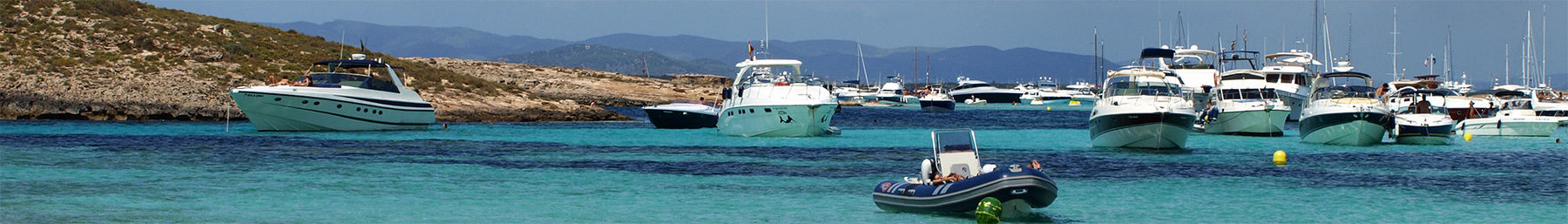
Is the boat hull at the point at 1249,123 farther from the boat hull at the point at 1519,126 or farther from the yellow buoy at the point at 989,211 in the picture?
the yellow buoy at the point at 989,211

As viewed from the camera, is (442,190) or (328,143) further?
(328,143)

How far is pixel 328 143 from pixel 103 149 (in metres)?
6.76

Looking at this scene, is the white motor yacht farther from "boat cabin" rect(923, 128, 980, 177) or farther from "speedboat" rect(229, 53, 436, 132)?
"boat cabin" rect(923, 128, 980, 177)

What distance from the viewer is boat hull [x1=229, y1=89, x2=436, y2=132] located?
49.2 metres

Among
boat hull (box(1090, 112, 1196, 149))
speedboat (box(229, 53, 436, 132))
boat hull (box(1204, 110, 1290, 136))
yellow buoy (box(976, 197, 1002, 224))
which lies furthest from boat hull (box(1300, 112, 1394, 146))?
speedboat (box(229, 53, 436, 132))

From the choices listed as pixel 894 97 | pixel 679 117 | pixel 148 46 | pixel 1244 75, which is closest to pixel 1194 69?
pixel 1244 75

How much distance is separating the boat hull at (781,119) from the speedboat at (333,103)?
13.4 m

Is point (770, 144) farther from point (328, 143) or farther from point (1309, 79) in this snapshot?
point (1309, 79)

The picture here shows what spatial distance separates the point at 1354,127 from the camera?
46.1 m

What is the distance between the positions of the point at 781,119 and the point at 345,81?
53.5 ft

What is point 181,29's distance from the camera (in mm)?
75188

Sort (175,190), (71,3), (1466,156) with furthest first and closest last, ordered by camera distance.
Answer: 1. (71,3)
2. (1466,156)
3. (175,190)

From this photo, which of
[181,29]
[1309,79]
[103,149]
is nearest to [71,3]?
[181,29]

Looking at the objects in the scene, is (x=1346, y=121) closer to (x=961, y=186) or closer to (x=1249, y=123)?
(x=1249, y=123)
